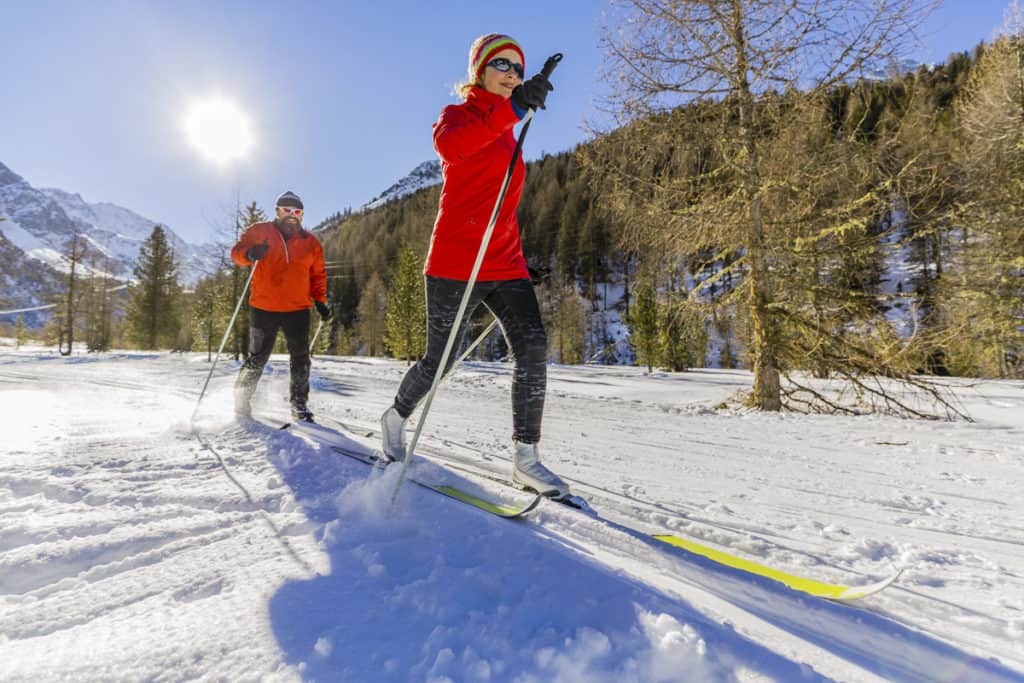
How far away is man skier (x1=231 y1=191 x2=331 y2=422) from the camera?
3949mm

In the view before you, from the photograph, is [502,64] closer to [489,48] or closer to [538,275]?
→ [489,48]

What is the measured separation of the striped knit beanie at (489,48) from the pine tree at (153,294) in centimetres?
4416

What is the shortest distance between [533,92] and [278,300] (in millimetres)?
3138

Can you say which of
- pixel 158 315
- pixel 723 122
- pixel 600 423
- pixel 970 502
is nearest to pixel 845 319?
pixel 723 122

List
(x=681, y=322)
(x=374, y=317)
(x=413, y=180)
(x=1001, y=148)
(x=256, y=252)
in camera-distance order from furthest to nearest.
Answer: (x=413, y=180) < (x=374, y=317) < (x=1001, y=148) < (x=681, y=322) < (x=256, y=252)

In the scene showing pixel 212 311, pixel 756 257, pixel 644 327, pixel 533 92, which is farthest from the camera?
pixel 212 311

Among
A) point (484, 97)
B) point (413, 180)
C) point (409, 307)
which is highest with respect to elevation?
point (413, 180)

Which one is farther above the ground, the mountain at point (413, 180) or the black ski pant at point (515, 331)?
the mountain at point (413, 180)

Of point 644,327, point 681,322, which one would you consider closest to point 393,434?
point 681,322

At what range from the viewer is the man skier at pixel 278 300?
395cm

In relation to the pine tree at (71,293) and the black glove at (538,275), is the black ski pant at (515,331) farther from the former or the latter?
the pine tree at (71,293)

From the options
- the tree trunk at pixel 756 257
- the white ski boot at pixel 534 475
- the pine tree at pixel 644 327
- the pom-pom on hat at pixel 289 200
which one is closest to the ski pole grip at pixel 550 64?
the white ski boot at pixel 534 475

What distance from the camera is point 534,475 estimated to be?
2062 mm

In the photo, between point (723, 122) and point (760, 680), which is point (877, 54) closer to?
point (723, 122)
